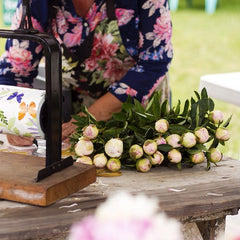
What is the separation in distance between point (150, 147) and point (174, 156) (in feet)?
0.25

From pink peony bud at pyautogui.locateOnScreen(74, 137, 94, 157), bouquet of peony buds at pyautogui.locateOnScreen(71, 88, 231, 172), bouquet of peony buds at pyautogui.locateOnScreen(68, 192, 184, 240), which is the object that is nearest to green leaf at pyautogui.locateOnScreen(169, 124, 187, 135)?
bouquet of peony buds at pyautogui.locateOnScreen(71, 88, 231, 172)

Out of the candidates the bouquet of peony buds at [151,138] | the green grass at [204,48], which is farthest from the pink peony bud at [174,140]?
the green grass at [204,48]

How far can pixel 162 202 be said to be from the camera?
103 centimetres

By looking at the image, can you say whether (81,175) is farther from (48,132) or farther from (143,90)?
(143,90)

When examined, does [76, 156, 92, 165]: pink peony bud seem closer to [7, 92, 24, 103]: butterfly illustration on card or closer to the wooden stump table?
the wooden stump table

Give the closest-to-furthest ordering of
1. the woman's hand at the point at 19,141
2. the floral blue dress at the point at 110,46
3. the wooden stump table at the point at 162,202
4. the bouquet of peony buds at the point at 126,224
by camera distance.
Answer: the bouquet of peony buds at the point at 126,224
the wooden stump table at the point at 162,202
the woman's hand at the point at 19,141
the floral blue dress at the point at 110,46

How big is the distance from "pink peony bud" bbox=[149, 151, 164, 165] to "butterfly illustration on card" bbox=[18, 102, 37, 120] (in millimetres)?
330

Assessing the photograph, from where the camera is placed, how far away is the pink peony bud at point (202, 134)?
4.04 feet

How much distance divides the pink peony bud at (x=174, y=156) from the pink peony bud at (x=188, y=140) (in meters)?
0.03

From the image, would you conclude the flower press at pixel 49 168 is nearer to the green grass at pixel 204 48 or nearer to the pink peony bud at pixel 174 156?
the pink peony bud at pixel 174 156

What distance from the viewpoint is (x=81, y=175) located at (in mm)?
1108

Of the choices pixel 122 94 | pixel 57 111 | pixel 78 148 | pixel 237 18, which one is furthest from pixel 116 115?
pixel 237 18

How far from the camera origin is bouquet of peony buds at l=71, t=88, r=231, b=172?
122 cm

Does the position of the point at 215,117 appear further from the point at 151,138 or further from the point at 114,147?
the point at 114,147
